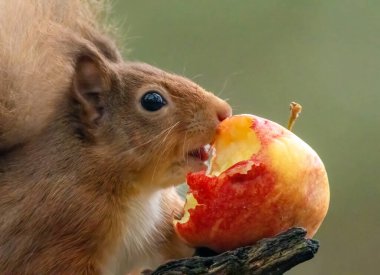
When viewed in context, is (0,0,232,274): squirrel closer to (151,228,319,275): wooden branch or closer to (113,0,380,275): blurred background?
(151,228,319,275): wooden branch

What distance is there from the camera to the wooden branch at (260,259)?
1471mm

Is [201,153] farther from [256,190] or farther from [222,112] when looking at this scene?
[256,190]

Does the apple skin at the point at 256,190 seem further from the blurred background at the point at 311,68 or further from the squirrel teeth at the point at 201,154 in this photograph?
the blurred background at the point at 311,68

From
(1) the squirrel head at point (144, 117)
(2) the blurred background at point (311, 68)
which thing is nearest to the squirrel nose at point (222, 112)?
(1) the squirrel head at point (144, 117)

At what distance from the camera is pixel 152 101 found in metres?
1.80

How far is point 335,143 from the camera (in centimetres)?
317

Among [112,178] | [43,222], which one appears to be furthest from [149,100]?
[43,222]

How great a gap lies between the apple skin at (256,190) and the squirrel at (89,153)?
0.11m

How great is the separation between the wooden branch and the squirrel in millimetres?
227

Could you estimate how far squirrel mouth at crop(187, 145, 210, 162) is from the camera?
1724mm

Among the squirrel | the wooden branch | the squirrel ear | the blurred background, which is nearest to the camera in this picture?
the wooden branch

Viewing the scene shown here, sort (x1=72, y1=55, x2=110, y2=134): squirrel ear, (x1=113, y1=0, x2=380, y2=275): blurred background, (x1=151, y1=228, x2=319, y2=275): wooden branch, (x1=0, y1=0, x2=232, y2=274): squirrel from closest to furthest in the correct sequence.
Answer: (x1=151, y1=228, x2=319, y2=275): wooden branch, (x1=0, y1=0, x2=232, y2=274): squirrel, (x1=72, y1=55, x2=110, y2=134): squirrel ear, (x1=113, y1=0, x2=380, y2=275): blurred background

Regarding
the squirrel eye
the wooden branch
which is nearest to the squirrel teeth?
the squirrel eye

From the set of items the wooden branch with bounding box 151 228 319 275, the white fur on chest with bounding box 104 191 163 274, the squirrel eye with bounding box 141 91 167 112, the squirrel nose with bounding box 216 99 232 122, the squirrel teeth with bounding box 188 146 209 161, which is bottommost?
the white fur on chest with bounding box 104 191 163 274
